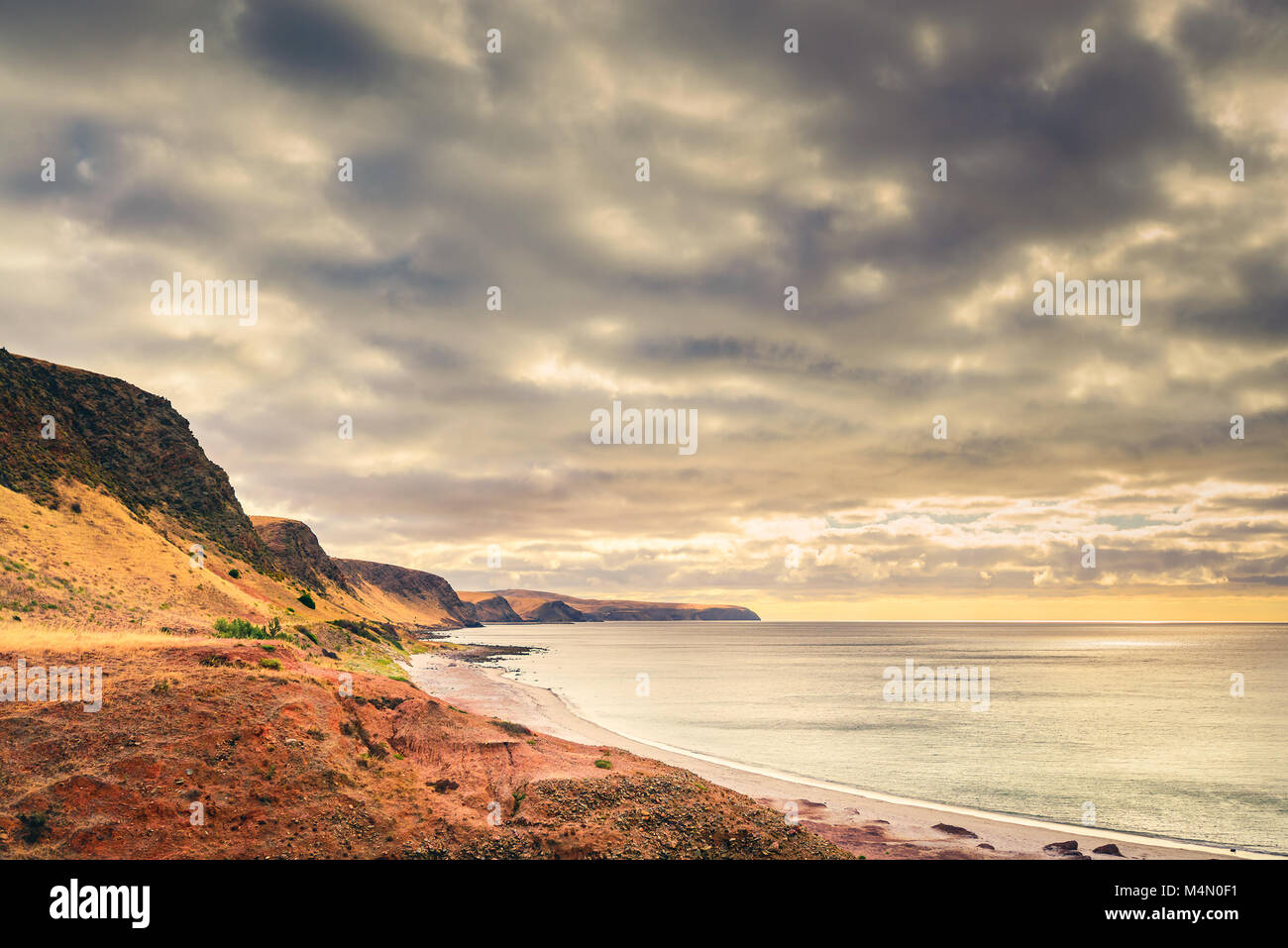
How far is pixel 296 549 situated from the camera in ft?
511

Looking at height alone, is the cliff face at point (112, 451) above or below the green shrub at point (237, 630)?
above

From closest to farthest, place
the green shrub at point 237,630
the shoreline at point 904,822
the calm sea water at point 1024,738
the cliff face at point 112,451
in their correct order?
the shoreline at point 904,822 < the calm sea water at point 1024,738 < the green shrub at point 237,630 < the cliff face at point 112,451

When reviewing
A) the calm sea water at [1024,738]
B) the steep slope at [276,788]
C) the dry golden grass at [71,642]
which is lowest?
the calm sea water at [1024,738]

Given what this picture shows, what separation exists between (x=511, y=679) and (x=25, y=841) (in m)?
76.2

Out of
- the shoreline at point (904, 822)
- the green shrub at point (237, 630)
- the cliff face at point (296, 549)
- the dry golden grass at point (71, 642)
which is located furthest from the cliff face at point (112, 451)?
the shoreline at point (904, 822)

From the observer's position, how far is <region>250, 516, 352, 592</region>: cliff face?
148375 mm

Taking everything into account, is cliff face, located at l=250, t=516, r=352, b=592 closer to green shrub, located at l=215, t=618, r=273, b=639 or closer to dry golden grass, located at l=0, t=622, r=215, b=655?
green shrub, located at l=215, t=618, r=273, b=639

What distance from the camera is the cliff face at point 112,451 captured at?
66.6 metres

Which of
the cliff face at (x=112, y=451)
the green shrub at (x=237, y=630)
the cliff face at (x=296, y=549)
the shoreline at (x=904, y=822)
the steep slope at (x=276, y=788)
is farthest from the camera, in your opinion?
the cliff face at (x=296, y=549)

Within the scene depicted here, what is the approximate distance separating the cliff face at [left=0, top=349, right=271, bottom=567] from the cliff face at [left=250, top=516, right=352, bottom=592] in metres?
45.4

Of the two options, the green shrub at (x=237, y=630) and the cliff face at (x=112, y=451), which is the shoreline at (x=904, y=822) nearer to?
the green shrub at (x=237, y=630)

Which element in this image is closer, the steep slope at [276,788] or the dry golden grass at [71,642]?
the steep slope at [276,788]

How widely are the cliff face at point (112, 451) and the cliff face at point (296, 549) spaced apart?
4539cm
